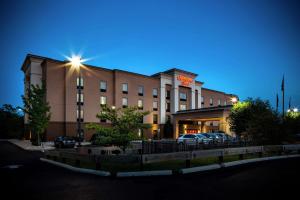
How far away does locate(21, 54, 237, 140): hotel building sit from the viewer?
41.4 metres

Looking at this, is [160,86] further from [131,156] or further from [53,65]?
[131,156]

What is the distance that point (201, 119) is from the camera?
4978 centimetres

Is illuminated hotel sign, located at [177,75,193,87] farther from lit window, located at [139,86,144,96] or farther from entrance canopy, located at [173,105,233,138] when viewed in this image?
lit window, located at [139,86,144,96]

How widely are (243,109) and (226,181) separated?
20.6 m

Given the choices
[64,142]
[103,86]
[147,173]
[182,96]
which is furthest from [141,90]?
[147,173]

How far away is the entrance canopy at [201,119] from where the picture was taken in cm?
4103

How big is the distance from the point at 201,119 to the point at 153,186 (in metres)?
42.5

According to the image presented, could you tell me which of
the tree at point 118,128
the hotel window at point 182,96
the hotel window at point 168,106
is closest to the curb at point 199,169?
the tree at point 118,128

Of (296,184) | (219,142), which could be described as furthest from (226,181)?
(219,142)

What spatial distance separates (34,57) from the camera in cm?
4334

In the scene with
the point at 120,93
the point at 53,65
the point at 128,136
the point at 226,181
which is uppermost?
the point at 53,65

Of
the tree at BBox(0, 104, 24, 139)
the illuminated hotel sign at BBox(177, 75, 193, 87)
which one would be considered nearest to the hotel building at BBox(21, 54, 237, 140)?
the illuminated hotel sign at BBox(177, 75, 193, 87)

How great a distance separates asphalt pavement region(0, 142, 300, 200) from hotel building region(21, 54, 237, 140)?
27.1 m

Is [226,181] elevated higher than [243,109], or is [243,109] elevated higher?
[243,109]
